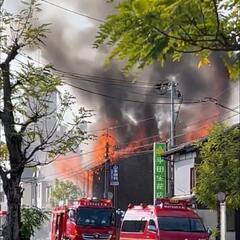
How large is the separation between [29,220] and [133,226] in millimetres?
6708

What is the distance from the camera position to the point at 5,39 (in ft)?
50.0

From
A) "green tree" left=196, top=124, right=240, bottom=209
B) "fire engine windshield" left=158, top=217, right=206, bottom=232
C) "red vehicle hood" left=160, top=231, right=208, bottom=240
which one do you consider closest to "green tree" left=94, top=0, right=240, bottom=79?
"red vehicle hood" left=160, top=231, right=208, bottom=240

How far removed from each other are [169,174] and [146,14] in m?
35.4

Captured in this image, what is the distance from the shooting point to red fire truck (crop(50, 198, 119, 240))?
2897 cm

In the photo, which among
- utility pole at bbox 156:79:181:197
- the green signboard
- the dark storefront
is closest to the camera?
utility pole at bbox 156:79:181:197

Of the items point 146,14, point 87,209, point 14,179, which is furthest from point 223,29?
point 87,209

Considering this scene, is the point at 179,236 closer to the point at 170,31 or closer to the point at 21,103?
the point at 21,103

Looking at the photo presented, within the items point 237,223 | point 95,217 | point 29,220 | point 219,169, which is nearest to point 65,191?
point 237,223

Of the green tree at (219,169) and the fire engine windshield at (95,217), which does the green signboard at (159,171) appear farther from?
the green tree at (219,169)

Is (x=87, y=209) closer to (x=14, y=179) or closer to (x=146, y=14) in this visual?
(x=14, y=179)

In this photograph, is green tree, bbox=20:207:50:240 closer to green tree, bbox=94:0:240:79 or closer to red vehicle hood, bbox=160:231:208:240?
red vehicle hood, bbox=160:231:208:240

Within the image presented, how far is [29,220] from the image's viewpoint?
1698cm

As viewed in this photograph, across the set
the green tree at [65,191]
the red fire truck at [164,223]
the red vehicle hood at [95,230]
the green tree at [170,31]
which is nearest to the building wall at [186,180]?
the red vehicle hood at [95,230]

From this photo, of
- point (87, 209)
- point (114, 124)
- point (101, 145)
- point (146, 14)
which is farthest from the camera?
point (101, 145)
